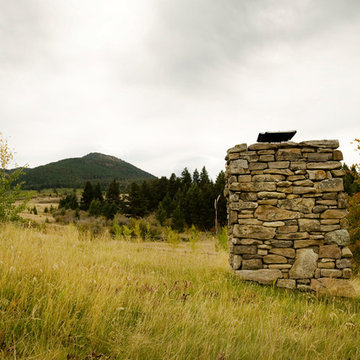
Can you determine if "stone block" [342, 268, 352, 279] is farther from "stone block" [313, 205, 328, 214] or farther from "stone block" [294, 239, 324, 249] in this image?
"stone block" [313, 205, 328, 214]

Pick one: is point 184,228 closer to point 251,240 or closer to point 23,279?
point 251,240

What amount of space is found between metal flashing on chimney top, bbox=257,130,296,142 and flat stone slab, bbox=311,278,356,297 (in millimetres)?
2986

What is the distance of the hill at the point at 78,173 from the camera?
95875 millimetres

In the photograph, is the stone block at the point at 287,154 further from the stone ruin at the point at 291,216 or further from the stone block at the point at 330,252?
the stone block at the point at 330,252

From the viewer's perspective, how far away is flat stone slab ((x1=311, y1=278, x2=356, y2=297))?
5.06m

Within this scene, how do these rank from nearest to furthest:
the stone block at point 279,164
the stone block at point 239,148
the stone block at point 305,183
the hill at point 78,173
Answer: the stone block at point 305,183, the stone block at point 279,164, the stone block at point 239,148, the hill at point 78,173

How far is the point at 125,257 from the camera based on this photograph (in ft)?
21.1

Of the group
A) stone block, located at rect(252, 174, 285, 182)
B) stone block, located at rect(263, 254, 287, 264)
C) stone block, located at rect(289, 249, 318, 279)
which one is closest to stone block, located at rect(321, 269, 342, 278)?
stone block, located at rect(289, 249, 318, 279)

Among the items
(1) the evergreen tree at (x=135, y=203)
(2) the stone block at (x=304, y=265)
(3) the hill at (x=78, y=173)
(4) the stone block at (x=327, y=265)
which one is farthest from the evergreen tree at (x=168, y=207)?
(3) the hill at (x=78, y=173)

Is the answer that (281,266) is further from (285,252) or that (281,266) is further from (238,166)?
(238,166)

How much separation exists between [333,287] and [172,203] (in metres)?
30.1

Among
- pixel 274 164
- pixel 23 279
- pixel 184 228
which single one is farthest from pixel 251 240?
pixel 184 228

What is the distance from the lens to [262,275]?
5.28 m

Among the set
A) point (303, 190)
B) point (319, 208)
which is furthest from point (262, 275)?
point (303, 190)
